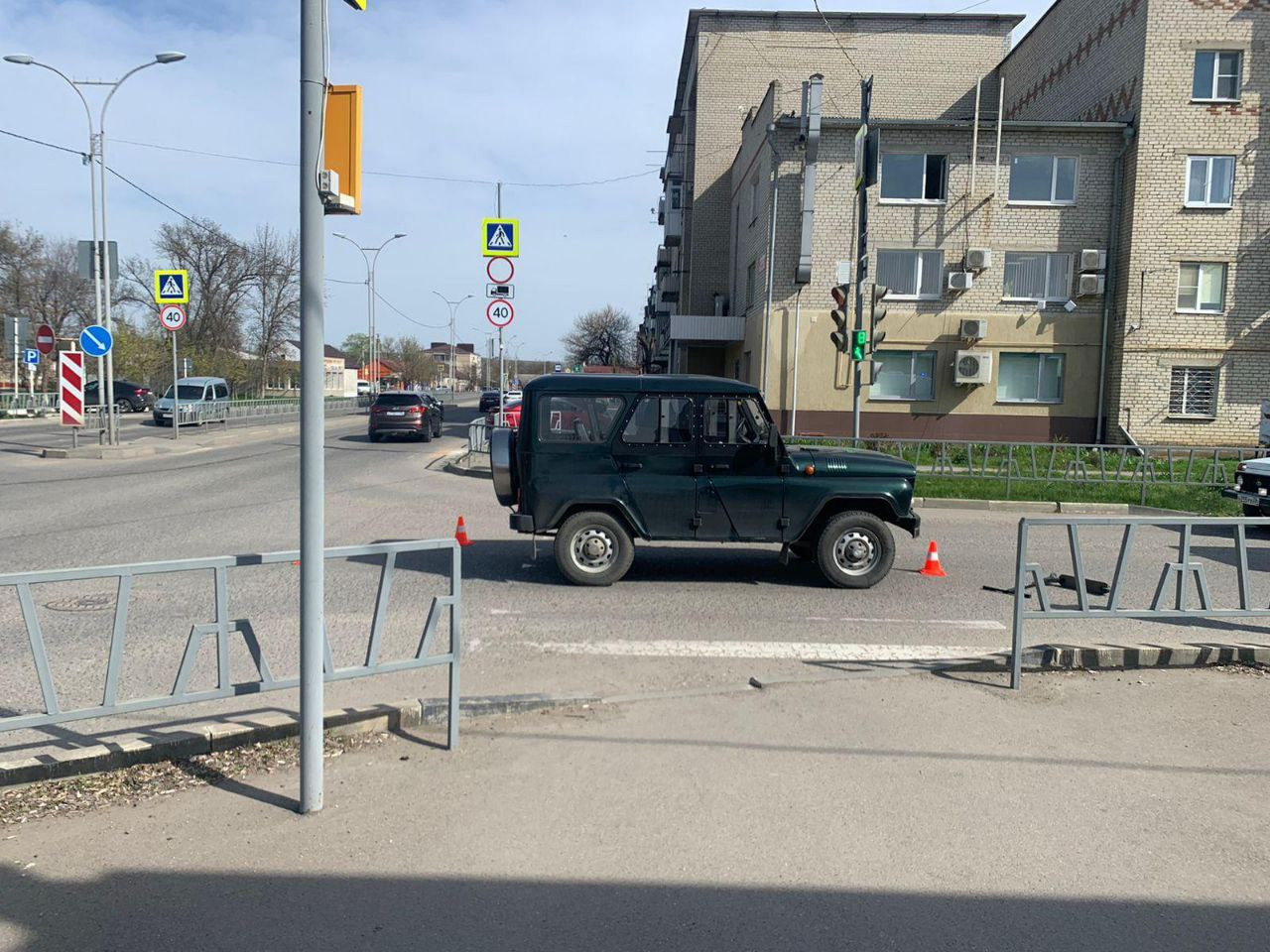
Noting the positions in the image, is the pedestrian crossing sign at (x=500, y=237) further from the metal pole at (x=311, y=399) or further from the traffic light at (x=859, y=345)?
the metal pole at (x=311, y=399)

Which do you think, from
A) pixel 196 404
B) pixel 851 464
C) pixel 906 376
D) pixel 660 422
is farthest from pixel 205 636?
pixel 196 404

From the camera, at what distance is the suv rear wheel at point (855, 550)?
9125 millimetres

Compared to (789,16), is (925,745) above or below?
below

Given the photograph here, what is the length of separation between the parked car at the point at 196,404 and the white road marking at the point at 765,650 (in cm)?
2877

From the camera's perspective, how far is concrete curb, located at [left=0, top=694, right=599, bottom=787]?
4.33m

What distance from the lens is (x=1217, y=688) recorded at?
6070 millimetres

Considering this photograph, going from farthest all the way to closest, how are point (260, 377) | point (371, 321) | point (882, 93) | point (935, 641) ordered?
1. point (260, 377)
2. point (371, 321)
3. point (882, 93)
4. point (935, 641)

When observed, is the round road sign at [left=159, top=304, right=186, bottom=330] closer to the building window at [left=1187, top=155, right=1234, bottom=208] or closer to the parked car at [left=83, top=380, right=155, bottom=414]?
the parked car at [left=83, top=380, right=155, bottom=414]

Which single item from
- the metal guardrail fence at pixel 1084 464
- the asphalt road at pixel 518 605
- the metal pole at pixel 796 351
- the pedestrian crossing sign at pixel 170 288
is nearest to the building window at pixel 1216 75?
the metal pole at pixel 796 351

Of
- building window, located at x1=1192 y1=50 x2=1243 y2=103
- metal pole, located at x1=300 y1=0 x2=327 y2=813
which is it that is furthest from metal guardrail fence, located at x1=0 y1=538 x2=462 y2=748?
building window, located at x1=1192 y1=50 x2=1243 y2=103

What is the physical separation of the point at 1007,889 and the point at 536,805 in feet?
6.31

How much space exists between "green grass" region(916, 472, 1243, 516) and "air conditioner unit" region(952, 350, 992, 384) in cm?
1069

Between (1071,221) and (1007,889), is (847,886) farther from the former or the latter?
(1071,221)

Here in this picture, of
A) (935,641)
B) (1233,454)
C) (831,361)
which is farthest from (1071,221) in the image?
(935,641)
